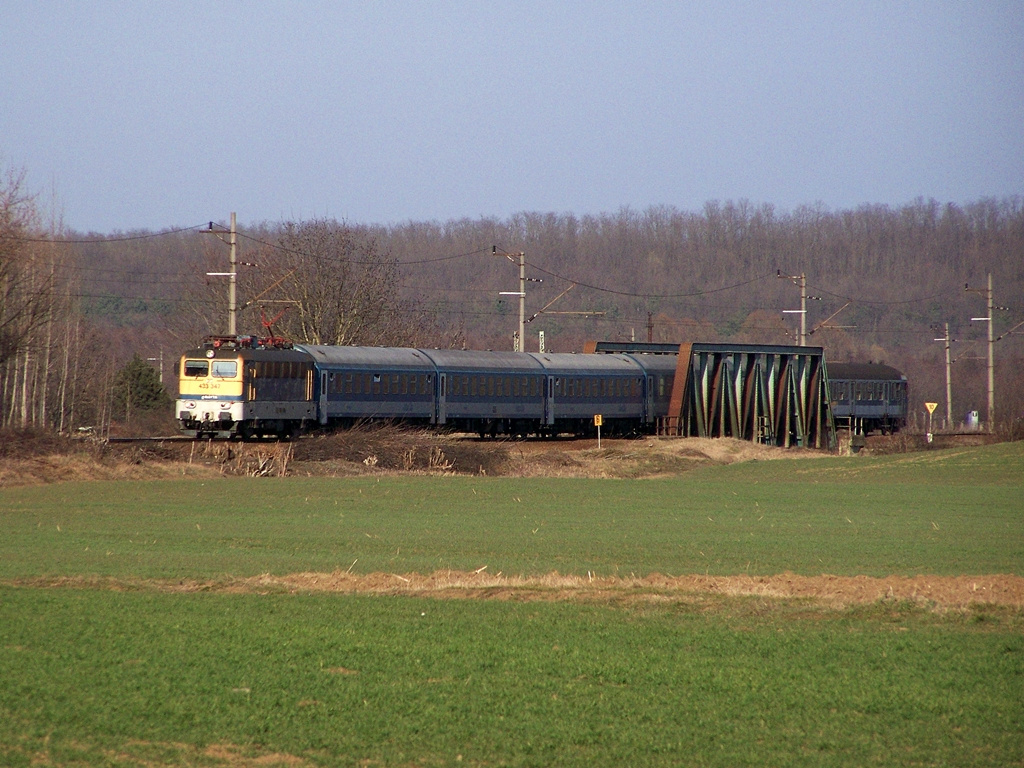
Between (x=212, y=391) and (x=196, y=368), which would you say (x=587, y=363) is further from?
(x=196, y=368)

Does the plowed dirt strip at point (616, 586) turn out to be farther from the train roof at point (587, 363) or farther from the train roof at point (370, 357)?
the train roof at point (587, 363)

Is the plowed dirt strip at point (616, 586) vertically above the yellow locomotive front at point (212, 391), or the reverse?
the yellow locomotive front at point (212, 391)

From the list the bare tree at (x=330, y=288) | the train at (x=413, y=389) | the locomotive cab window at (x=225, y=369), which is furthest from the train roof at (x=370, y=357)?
the bare tree at (x=330, y=288)

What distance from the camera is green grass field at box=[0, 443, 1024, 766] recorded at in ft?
31.2

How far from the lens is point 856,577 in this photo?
57.5 ft

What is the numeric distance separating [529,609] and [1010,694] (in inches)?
234

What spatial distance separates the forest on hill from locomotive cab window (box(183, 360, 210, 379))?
33815 millimetres

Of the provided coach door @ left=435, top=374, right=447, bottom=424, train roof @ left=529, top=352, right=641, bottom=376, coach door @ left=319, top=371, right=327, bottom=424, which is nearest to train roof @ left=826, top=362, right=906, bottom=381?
train roof @ left=529, top=352, right=641, bottom=376

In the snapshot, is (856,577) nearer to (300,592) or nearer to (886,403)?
(300,592)

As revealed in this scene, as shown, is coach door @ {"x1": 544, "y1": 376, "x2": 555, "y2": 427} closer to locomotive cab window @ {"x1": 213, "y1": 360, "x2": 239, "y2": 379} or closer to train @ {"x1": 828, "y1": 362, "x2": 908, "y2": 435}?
locomotive cab window @ {"x1": 213, "y1": 360, "x2": 239, "y2": 379}

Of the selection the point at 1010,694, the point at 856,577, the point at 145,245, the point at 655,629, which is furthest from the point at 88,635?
the point at 145,245

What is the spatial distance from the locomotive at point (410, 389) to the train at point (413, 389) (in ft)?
0.14

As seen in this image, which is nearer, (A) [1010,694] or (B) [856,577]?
(A) [1010,694]

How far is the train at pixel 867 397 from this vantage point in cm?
7631
